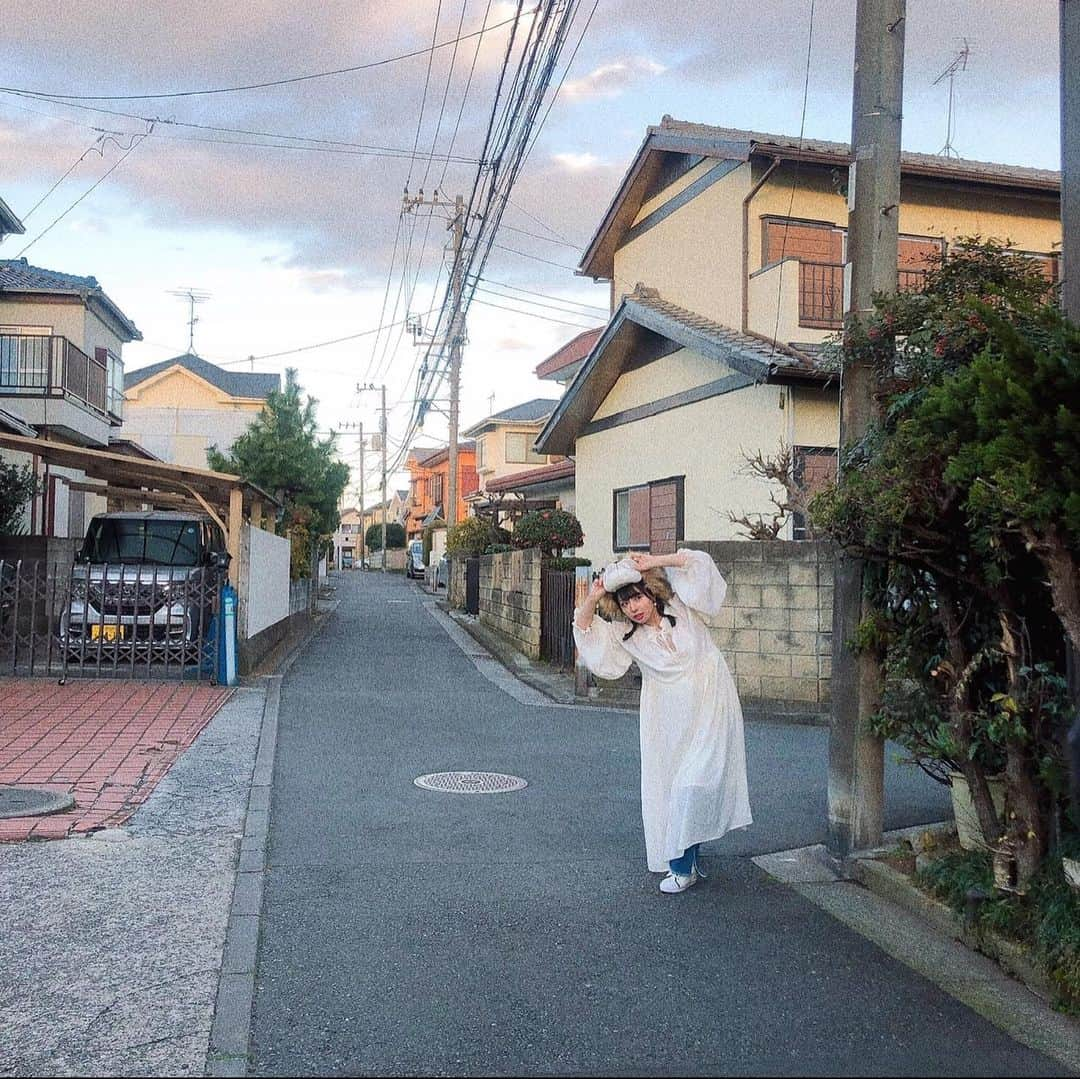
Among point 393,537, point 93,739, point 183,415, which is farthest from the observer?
point 393,537

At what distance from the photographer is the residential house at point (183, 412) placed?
44.9m

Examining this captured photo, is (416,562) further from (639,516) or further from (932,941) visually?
(932,941)

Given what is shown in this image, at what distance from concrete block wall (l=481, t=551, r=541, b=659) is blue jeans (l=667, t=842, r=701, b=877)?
10709mm

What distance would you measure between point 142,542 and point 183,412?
1219 inches

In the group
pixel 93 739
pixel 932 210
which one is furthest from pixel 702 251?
pixel 93 739

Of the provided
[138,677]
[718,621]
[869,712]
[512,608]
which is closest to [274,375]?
[512,608]

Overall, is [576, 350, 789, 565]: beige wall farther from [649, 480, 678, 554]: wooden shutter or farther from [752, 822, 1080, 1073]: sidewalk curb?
[752, 822, 1080, 1073]: sidewalk curb

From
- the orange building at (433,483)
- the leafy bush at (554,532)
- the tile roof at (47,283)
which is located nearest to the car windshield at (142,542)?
the leafy bush at (554,532)

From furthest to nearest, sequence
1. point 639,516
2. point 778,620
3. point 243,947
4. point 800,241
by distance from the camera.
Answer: point 639,516 < point 800,241 < point 778,620 < point 243,947

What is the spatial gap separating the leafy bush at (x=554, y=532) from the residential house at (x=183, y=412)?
27.3m

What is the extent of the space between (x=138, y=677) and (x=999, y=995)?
1121cm

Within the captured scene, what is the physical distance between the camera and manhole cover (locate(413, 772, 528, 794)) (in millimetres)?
7844

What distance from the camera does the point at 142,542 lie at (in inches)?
625

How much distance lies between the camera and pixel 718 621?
11.8 metres
